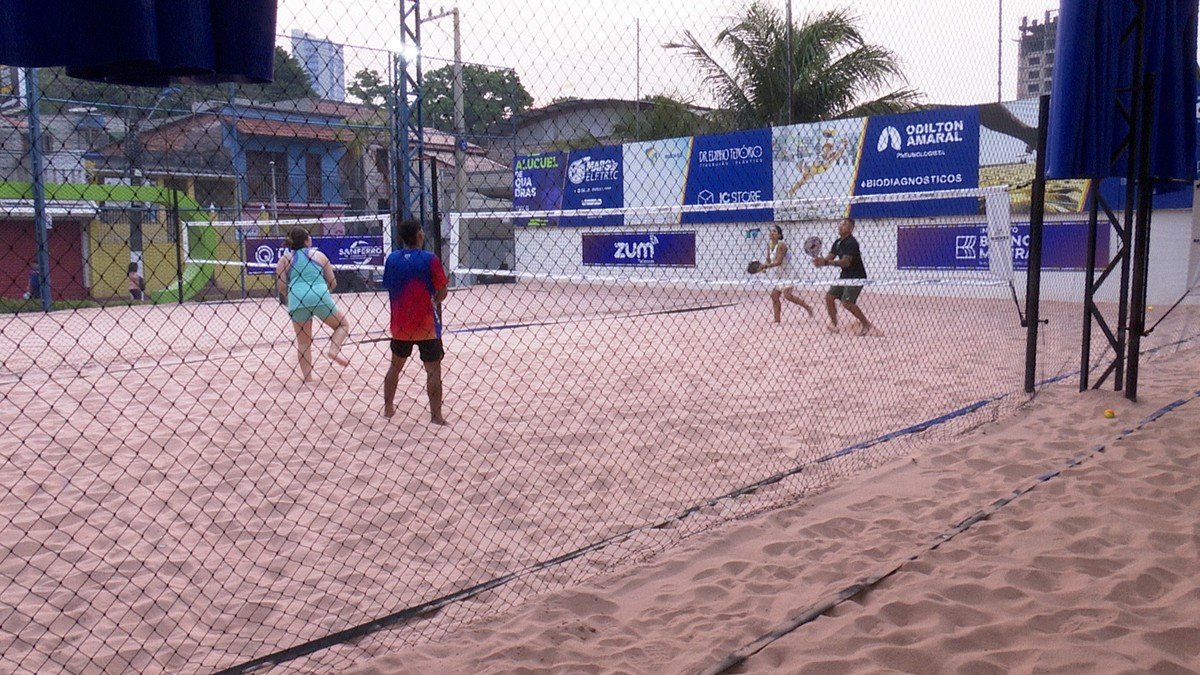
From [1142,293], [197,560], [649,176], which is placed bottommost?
[197,560]

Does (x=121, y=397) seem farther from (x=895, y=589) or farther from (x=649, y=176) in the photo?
(x=649, y=176)

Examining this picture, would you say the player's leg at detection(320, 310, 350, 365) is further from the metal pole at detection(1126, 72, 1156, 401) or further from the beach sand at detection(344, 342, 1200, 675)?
the metal pole at detection(1126, 72, 1156, 401)

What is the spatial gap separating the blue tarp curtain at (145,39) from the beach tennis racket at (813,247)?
14.5 m

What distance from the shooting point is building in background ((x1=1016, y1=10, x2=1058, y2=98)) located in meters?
17.7

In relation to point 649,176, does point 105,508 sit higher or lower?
lower

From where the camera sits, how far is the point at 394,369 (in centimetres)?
623

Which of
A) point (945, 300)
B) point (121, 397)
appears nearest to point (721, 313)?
point (945, 300)

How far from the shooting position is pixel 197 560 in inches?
147

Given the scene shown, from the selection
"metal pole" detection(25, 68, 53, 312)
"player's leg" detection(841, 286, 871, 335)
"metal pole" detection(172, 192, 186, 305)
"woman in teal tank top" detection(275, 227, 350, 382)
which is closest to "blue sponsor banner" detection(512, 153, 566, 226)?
"metal pole" detection(172, 192, 186, 305)

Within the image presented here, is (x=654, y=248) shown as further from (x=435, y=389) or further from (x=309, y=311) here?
(x=435, y=389)

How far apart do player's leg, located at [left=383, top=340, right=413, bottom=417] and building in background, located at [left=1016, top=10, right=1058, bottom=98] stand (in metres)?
12.7

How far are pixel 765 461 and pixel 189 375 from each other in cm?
545

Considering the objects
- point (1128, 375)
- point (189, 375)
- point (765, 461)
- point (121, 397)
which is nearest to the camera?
point (765, 461)

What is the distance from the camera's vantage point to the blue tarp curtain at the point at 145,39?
2.10 meters
